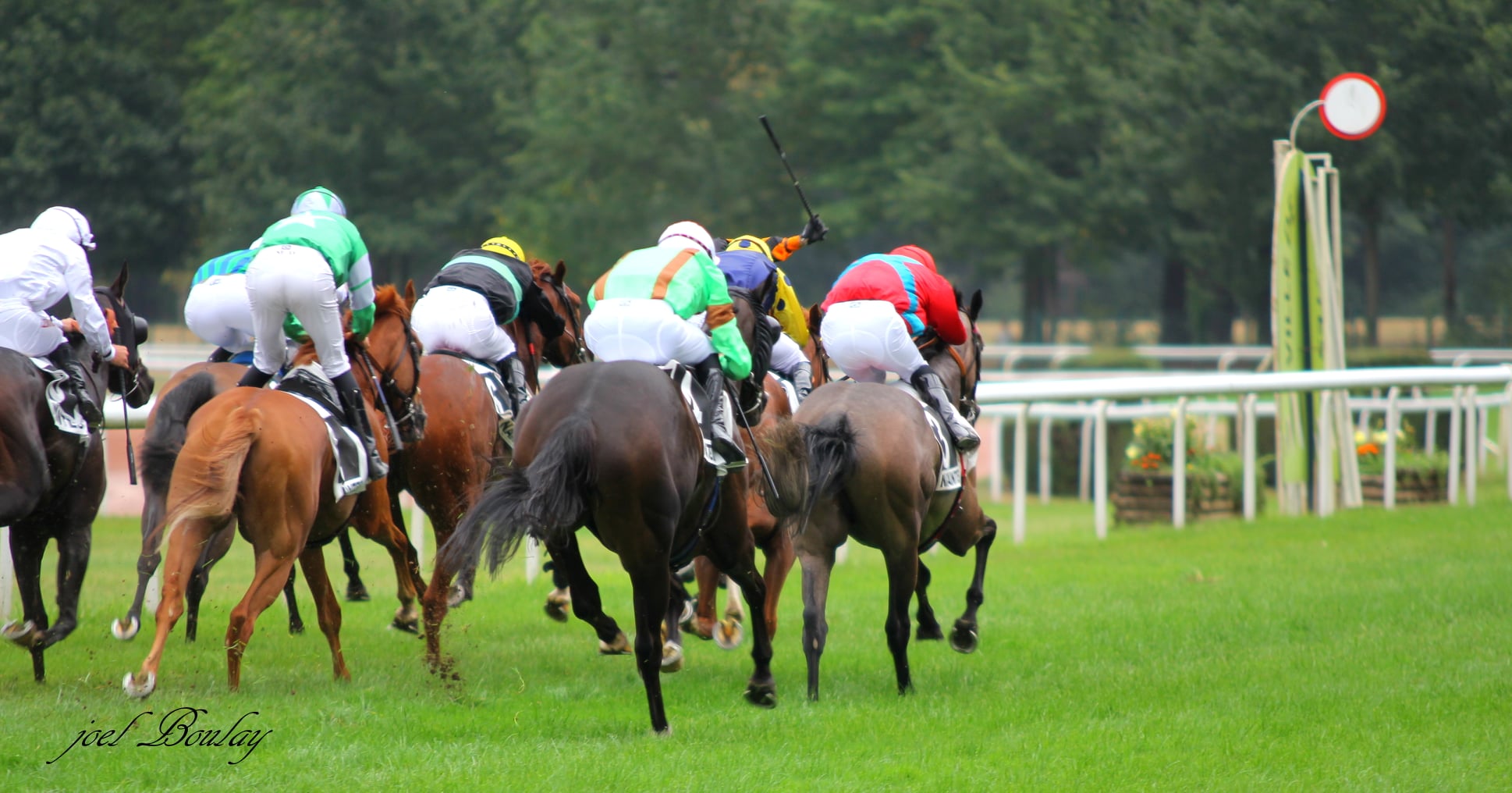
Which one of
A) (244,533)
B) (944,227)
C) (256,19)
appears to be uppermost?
(256,19)

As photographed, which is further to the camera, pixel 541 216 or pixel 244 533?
pixel 541 216

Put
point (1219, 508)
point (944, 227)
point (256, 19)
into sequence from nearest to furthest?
point (1219, 508) < point (944, 227) < point (256, 19)

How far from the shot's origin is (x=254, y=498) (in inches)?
223

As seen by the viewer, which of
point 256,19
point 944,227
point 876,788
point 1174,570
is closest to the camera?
point 876,788

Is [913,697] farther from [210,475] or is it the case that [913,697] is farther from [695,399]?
[210,475]

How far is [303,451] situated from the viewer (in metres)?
5.75

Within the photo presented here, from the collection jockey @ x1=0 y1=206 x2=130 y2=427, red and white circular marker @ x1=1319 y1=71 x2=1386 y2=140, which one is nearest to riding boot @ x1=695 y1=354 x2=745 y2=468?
jockey @ x1=0 y1=206 x2=130 y2=427

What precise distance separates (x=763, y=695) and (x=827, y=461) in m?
0.94

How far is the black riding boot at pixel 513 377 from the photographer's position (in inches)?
296

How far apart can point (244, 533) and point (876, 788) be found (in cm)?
270

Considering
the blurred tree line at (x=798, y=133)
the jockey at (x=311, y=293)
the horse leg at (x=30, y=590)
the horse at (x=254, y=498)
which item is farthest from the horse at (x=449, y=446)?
the blurred tree line at (x=798, y=133)

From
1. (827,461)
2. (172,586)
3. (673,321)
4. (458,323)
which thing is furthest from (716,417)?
(458,323)

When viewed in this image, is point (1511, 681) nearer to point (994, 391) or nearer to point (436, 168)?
point (994, 391)

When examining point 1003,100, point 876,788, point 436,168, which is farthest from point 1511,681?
point 436,168
